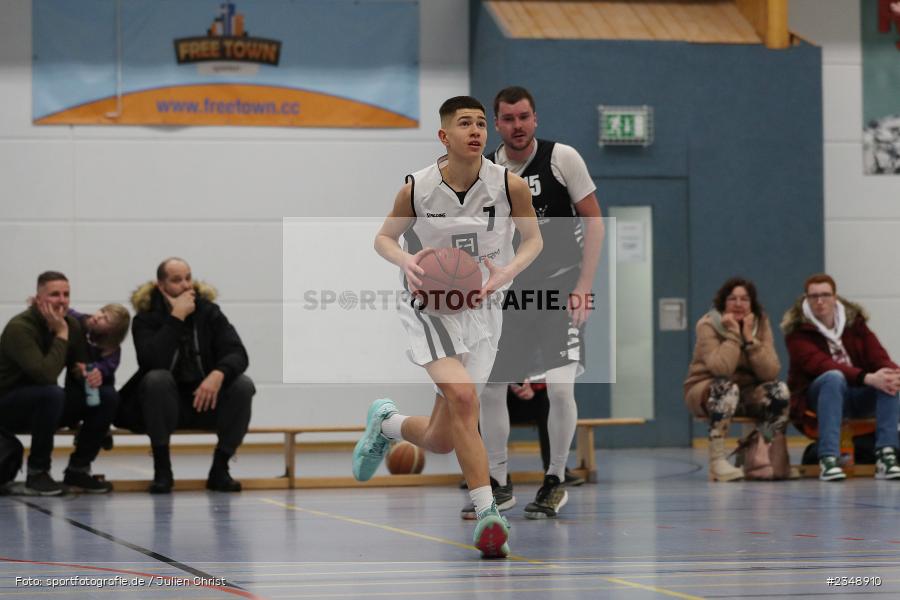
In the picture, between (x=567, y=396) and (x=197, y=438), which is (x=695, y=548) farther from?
(x=197, y=438)

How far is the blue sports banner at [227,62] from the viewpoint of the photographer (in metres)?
11.9

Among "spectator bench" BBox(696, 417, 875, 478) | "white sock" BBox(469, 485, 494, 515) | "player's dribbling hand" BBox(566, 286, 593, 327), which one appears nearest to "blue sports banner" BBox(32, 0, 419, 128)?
A: "spectator bench" BBox(696, 417, 875, 478)

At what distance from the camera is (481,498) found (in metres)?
4.50

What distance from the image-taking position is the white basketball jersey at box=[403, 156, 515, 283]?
505 centimetres

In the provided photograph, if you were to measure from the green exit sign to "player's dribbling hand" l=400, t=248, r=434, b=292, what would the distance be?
7243 millimetres

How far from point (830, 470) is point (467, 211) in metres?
4.07

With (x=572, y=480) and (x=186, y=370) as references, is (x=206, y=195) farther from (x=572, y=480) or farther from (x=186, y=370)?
(x=572, y=480)

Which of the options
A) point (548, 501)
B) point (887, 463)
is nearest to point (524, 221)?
point (548, 501)

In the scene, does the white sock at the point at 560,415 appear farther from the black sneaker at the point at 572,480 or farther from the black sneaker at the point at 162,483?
the black sneaker at the point at 162,483

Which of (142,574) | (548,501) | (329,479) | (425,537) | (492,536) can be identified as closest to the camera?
(142,574)

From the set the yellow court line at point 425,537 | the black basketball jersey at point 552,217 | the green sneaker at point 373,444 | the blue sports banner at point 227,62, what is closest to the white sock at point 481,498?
the yellow court line at point 425,537

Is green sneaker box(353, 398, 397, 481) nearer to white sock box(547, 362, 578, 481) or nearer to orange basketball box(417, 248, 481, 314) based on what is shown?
white sock box(547, 362, 578, 481)

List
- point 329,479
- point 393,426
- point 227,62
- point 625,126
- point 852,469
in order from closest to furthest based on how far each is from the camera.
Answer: point 393,426
point 329,479
point 852,469
point 625,126
point 227,62

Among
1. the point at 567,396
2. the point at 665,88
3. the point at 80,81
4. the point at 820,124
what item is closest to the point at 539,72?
the point at 665,88
